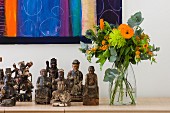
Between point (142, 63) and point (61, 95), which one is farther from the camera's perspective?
point (142, 63)

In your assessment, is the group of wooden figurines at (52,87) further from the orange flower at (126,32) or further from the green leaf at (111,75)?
the orange flower at (126,32)

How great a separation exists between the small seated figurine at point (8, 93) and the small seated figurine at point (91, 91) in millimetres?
347

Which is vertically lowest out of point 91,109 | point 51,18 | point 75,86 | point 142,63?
point 91,109

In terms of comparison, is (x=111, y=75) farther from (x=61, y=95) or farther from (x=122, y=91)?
(x=61, y=95)

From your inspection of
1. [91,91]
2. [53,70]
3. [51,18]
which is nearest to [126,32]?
[91,91]

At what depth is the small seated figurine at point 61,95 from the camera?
1893 millimetres

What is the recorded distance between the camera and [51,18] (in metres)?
2.28

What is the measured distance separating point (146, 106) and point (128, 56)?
0.82 feet

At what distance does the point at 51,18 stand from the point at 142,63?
0.58 meters

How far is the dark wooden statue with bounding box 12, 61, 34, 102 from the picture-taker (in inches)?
80.7

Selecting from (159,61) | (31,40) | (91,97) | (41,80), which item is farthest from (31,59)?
(159,61)

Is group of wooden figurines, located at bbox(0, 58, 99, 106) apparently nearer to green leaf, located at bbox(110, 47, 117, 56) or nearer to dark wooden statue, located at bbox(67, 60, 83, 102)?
dark wooden statue, located at bbox(67, 60, 83, 102)

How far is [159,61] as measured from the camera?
2291 millimetres

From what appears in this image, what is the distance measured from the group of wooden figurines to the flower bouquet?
0.09 meters
